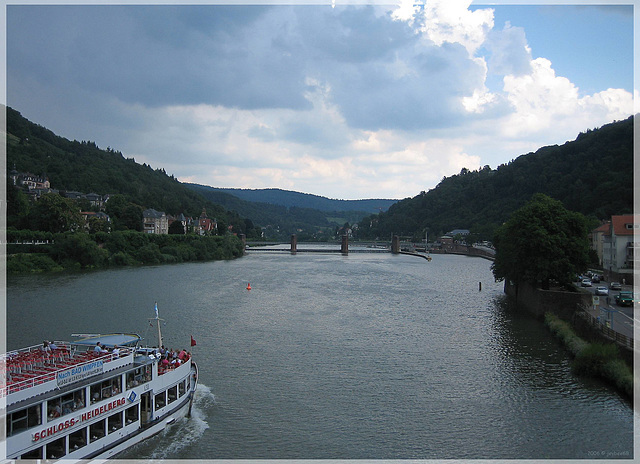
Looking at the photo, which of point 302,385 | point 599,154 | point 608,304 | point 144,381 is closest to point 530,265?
point 608,304

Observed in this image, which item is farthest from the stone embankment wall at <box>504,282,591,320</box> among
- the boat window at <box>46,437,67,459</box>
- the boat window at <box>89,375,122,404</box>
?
the boat window at <box>46,437,67,459</box>

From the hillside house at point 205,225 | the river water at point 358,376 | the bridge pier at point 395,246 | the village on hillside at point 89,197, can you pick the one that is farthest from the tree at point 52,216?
the bridge pier at point 395,246

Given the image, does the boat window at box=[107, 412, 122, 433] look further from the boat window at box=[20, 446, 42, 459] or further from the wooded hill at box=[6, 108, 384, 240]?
the wooded hill at box=[6, 108, 384, 240]

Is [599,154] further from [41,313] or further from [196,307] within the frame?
[41,313]

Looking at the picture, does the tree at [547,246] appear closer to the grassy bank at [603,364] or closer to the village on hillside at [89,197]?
the grassy bank at [603,364]

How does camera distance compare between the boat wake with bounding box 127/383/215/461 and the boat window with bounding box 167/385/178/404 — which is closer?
the boat wake with bounding box 127/383/215/461

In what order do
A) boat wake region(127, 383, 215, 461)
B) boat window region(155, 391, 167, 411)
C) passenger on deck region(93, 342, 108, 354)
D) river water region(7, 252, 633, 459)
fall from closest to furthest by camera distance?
1. boat wake region(127, 383, 215, 461)
2. river water region(7, 252, 633, 459)
3. passenger on deck region(93, 342, 108, 354)
4. boat window region(155, 391, 167, 411)
